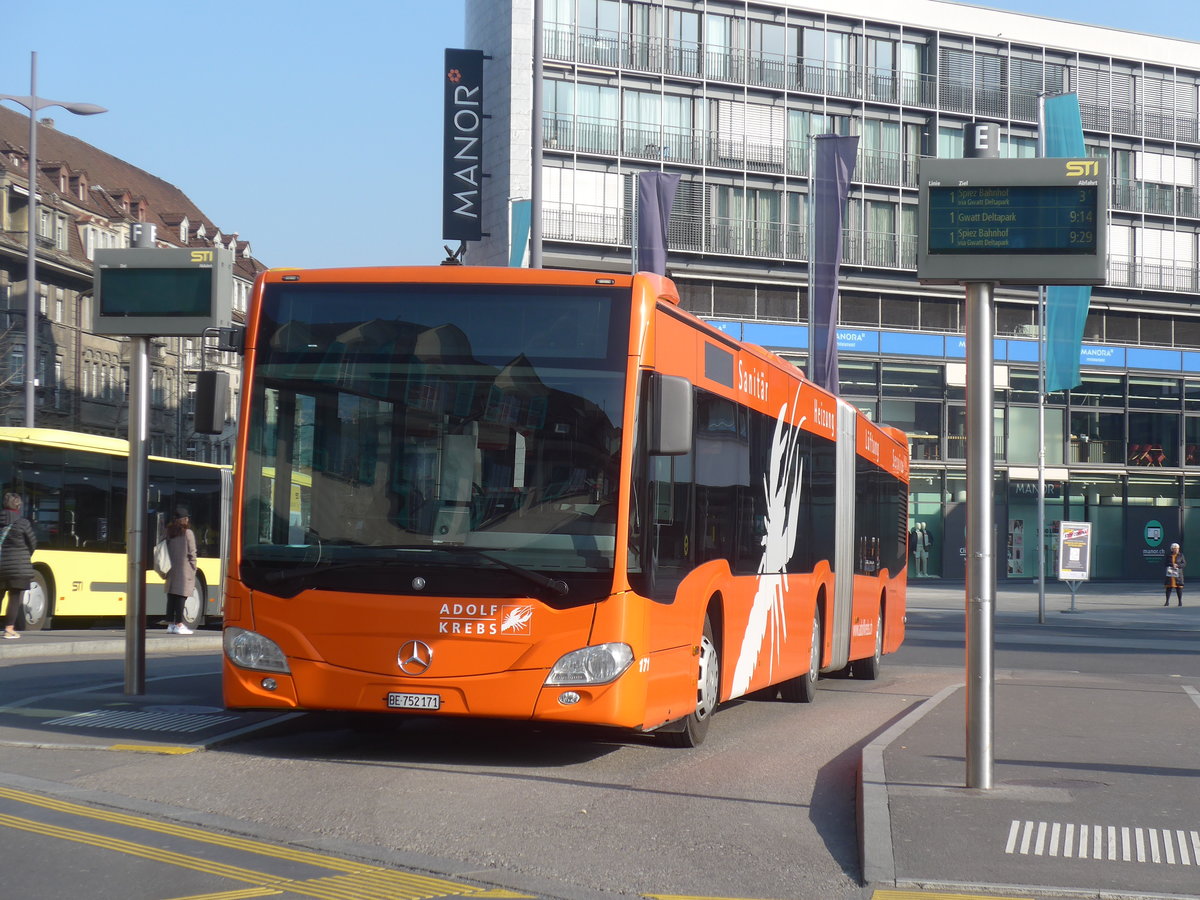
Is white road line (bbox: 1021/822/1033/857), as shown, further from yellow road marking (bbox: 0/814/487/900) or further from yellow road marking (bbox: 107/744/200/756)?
yellow road marking (bbox: 107/744/200/756)

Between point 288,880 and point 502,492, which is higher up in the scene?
point 502,492

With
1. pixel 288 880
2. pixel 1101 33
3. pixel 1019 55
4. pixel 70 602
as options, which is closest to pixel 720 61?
pixel 1019 55

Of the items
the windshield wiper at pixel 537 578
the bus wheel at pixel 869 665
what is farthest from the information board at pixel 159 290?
the bus wheel at pixel 869 665

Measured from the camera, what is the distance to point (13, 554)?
20.8m

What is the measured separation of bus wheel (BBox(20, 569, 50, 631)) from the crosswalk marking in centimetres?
1955

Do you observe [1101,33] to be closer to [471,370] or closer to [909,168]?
[909,168]

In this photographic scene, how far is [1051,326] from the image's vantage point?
38406 millimetres

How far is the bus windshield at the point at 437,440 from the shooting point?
9352 mm

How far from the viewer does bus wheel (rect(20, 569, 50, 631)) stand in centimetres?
2431

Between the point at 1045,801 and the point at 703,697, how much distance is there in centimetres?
306

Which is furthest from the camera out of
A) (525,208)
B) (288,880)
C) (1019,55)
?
(1019,55)

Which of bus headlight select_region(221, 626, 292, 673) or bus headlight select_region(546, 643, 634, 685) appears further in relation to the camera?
bus headlight select_region(221, 626, 292, 673)

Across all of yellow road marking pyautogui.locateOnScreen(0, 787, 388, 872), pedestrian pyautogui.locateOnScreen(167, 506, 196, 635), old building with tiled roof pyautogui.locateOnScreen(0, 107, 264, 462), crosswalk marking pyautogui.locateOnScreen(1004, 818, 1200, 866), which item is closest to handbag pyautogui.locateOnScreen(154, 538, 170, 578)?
pedestrian pyautogui.locateOnScreen(167, 506, 196, 635)

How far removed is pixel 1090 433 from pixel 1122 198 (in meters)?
8.14
